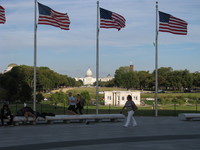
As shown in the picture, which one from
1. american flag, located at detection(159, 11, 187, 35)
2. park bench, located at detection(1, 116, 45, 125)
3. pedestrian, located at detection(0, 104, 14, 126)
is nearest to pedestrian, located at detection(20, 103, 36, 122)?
park bench, located at detection(1, 116, 45, 125)

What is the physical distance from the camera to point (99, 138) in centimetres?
1669

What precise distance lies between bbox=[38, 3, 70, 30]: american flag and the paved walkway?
6.71 m

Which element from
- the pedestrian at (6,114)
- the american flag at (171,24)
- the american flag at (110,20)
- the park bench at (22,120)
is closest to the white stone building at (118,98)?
the american flag at (171,24)

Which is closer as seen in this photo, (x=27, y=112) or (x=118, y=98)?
(x=27, y=112)

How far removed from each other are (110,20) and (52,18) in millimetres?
4347

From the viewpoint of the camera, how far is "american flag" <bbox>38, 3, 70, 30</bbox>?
2356 centimetres

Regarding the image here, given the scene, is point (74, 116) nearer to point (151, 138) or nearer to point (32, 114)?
point (32, 114)

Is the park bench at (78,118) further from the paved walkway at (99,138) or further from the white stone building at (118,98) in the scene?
the white stone building at (118,98)

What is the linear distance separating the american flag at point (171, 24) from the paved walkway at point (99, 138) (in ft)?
28.2

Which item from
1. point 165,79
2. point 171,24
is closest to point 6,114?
point 171,24

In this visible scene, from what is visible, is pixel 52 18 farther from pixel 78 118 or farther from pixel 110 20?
pixel 78 118

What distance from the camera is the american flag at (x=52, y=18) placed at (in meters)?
23.6

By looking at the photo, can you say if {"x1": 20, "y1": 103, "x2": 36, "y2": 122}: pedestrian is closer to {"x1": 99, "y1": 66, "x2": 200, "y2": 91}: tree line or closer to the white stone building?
the white stone building

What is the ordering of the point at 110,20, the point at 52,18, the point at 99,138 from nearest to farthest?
1. the point at 99,138
2. the point at 52,18
3. the point at 110,20
